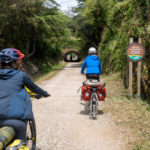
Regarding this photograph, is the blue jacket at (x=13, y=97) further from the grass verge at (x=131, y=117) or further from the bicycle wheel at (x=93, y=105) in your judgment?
the bicycle wheel at (x=93, y=105)

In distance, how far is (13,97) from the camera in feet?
7.70

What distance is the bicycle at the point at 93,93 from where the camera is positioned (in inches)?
228

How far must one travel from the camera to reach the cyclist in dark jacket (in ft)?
7.43

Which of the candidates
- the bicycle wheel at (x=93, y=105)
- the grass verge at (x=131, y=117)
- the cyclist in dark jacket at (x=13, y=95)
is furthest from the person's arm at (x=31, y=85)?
the bicycle wheel at (x=93, y=105)

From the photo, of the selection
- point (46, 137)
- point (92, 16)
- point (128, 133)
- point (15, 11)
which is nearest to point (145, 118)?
point (128, 133)

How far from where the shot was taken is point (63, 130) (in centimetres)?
493

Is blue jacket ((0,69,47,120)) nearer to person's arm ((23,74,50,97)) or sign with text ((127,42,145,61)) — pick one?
person's arm ((23,74,50,97))

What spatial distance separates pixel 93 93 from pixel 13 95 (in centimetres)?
371

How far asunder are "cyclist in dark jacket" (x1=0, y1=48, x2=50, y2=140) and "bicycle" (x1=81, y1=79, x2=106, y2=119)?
11.1ft

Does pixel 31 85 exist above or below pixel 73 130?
above

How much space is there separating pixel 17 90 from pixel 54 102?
566 cm

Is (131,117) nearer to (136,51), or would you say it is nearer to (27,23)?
(136,51)

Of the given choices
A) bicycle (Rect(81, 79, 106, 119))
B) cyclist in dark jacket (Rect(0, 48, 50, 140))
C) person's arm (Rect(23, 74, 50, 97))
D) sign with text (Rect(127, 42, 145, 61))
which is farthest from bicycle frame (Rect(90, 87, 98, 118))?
cyclist in dark jacket (Rect(0, 48, 50, 140))

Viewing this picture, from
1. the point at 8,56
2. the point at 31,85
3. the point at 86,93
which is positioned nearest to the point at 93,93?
the point at 86,93
